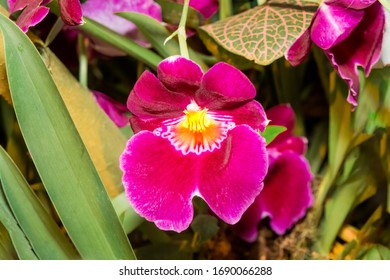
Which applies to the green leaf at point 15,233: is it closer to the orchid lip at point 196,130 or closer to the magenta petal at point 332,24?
the orchid lip at point 196,130

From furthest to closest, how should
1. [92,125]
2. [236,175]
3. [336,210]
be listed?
[336,210] → [92,125] → [236,175]

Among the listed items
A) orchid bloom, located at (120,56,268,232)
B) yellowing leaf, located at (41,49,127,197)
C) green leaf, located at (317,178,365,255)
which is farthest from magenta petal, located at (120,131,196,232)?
green leaf, located at (317,178,365,255)

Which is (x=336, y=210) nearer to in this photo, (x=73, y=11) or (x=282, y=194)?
(x=282, y=194)

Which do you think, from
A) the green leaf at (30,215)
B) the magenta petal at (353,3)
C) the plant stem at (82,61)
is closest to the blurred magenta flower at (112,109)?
the plant stem at (82,61)

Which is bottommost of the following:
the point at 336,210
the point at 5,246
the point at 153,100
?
the point at 336,210

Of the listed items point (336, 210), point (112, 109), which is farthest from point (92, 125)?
point (336, 210)

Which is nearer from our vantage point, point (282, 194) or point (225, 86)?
point (225, 86)
